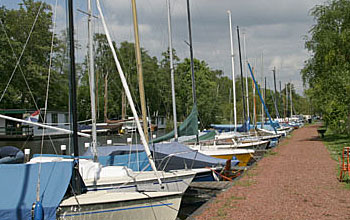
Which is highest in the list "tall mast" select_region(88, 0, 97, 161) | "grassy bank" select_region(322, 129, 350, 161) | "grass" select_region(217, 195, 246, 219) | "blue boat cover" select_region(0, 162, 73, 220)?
"tall mast" select_region(88, 0, 97, 161)

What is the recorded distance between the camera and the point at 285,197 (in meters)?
11.9

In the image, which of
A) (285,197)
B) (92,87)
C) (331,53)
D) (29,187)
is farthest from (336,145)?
(29,187)

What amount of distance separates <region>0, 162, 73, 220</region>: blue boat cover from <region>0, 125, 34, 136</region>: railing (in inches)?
1624

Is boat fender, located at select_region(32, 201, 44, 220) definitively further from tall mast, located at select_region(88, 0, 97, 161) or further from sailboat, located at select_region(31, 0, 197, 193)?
tall mast, located at select_region(88, 0, 97, 161)

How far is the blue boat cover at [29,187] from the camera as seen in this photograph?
901cm

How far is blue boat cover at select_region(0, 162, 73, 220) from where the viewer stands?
29.6ft

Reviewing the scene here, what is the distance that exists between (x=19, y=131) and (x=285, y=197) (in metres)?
43.7

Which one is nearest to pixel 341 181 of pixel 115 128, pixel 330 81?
pixel 330 81

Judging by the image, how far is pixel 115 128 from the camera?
66688mm

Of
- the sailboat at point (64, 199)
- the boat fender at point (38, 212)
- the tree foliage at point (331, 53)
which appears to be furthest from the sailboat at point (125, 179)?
the tree foliage at point (331, 53)

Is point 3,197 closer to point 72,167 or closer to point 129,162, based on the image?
point 72,167

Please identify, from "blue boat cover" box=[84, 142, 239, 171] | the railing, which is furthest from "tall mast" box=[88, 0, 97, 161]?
the railing

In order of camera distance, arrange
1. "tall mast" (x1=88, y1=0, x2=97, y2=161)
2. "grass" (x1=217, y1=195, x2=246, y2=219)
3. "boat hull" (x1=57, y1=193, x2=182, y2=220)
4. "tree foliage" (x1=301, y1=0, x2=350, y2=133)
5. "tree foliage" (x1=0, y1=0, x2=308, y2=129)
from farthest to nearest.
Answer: "tree foliage" (x1=0, y1=0, x2=308, y2=129) → "tree foliage" (x1=301, y1=0, x2=350, y2=133) → "tall mast" (x1=88, y1=0, x2=97, y2=161) → "grass" (x1=217, y1=195, x2=246, y2=219) → "boat hull" (x1=57, y1=193, x2=182, y2=220)

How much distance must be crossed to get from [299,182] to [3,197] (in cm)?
982
